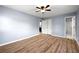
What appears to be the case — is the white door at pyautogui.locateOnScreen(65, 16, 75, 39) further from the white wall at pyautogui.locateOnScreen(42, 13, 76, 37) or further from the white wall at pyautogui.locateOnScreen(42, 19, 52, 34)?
the white wall at pyautogui.locateOnScreen(42, 19, 52, 34)

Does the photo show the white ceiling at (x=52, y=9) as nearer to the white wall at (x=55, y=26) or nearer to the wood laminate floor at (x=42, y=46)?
the white wall at (x=55, y=26)

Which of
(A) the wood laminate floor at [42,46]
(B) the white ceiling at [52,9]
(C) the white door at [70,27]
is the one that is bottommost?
(A) the wood laminate floor at [42,46]

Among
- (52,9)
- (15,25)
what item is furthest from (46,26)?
(15,25)

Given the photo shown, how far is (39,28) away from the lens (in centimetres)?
113

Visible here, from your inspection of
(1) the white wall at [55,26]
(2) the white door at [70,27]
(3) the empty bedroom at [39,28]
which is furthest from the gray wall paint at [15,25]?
(2) the white door at [70,27]

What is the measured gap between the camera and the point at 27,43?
1079 millimetres

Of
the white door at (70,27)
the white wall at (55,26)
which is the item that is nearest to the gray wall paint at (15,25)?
the white wall at (55,26)

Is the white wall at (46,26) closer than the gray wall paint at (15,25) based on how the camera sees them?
No

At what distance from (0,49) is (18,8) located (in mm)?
485

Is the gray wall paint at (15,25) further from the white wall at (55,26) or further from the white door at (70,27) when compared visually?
the white door at (70,27)

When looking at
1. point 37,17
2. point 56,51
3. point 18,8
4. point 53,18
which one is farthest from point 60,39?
point 18,8

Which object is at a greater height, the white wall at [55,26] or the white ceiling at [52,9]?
the white ceiling at [52,9]

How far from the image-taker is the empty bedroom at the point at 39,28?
1.03 m
